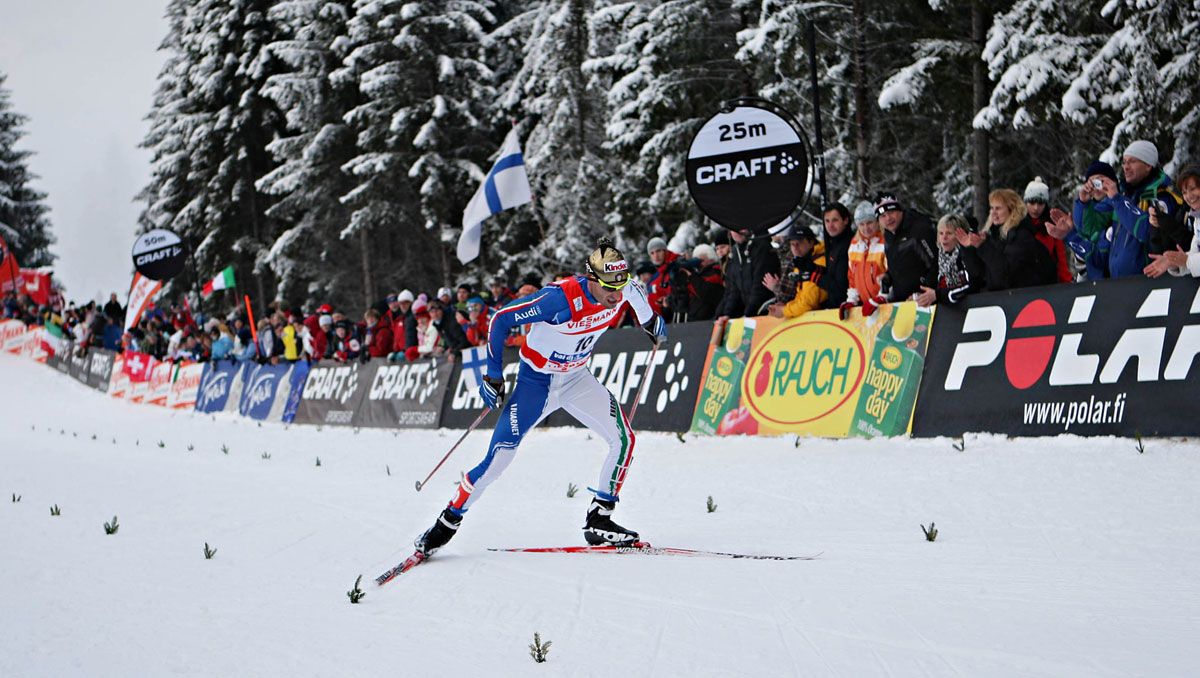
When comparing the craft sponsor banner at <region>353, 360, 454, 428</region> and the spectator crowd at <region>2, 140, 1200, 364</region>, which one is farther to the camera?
the craft sponsor banner at <region>353, 360, 454, 428</region>

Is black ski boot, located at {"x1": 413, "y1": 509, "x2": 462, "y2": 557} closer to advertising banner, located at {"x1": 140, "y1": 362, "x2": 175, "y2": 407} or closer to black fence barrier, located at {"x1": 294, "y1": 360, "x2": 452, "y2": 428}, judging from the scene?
black fence barrier, located at {"x1": 294, "y1": 360, "x2": 452, "y2": 428}

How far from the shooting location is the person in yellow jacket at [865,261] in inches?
416

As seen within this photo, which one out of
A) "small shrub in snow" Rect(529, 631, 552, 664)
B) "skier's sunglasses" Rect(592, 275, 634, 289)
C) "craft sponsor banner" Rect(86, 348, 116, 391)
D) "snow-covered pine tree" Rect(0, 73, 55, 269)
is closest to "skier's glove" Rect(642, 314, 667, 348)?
"skier's sunglasses" Rect(592, 275, 634, 289)

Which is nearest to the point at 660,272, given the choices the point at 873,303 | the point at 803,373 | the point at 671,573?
the point at 803,373

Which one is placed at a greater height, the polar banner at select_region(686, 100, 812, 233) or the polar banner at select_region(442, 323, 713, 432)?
the polar banner at select_region(686, 100, 812, 233)

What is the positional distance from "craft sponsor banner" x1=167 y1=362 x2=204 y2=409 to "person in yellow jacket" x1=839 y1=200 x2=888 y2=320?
1899cm

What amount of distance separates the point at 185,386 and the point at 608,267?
21449mm

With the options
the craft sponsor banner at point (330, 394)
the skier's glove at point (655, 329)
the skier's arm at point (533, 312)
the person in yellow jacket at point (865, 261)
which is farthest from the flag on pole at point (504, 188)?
the skier's arm at point (533, 312)

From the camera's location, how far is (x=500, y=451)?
23.7ft

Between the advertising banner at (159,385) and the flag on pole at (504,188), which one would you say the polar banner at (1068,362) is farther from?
the advertising banner at (159,385)

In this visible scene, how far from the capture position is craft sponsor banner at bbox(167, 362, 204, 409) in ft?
82.2

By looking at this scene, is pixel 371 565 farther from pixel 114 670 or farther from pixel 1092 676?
pixel 1092 676

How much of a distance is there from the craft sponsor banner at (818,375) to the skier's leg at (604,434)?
348 cm

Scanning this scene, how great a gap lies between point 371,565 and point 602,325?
2.34 meters
